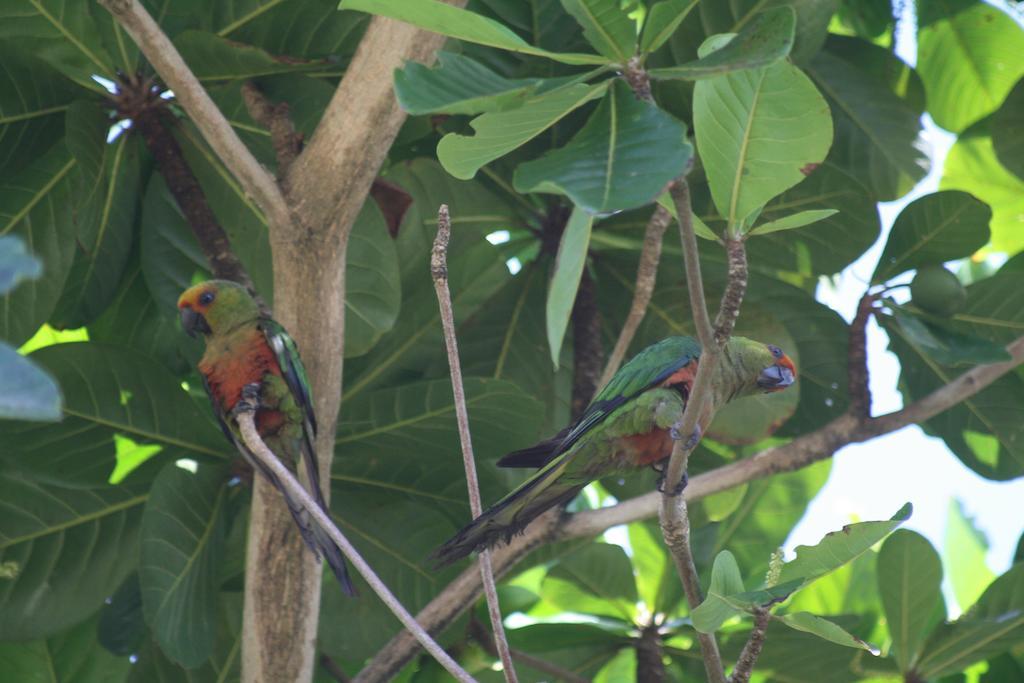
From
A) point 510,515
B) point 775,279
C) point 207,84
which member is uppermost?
point 207,84

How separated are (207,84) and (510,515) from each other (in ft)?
5.44

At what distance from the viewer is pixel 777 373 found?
3277 millimetres

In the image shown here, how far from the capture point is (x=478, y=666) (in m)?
3.67

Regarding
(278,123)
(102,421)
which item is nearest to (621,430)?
(278,123)

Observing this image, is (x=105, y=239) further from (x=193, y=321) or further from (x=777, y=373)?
(x=777, y=373)

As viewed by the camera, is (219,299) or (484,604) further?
(484,604)

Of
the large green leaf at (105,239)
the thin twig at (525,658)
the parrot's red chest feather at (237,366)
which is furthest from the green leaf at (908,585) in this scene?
the large green leaf at (105,239)

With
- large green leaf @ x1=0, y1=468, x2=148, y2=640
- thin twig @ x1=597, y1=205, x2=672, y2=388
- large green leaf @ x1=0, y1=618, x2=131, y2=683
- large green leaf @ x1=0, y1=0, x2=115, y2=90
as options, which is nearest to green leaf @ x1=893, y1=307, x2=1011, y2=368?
thin twig @ x1=597, y1=205, x2=672, y2=388

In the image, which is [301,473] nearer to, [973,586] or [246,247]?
[246,247]

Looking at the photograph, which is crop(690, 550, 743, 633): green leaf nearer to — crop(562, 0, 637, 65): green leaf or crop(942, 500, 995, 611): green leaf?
crop(562, 0, 637, 65): green leaf

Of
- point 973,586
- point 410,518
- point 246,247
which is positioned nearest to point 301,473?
point 410,518

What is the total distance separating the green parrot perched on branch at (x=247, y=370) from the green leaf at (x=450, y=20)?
1.41m

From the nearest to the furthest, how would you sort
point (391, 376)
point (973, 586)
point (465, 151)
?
point (465, 151) < point (391, 376) < point (973, 586)

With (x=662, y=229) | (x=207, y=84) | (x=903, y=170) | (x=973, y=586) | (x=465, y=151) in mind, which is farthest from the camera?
(x=973, y=586)
